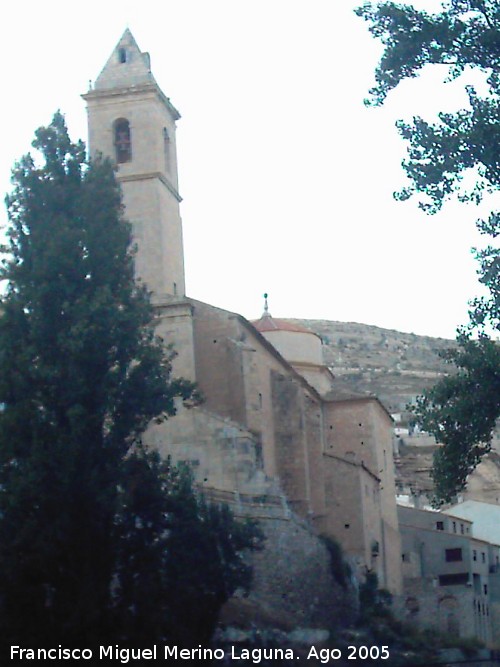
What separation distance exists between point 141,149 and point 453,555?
72.5ft

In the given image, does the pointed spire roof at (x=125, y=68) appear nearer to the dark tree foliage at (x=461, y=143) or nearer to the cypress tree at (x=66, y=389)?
the cypress tree at (x=66, y=389)

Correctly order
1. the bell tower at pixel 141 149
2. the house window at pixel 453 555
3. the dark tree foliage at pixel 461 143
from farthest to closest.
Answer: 1. the house window at pixel 453 555
2. the bell tower at pixel 141 149
3. the dark tree foliage at pixel 461 143

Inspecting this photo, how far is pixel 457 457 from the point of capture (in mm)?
19344

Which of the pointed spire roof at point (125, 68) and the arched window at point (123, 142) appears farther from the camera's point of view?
the pointed spire roof at point (125, 68)

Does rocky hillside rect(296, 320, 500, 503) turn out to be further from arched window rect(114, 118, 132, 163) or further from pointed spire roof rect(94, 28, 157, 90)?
pointed spire roof rect(94, 28, 157, 90)

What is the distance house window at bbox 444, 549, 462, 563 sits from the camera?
5266cm

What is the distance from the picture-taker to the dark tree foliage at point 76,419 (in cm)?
2173

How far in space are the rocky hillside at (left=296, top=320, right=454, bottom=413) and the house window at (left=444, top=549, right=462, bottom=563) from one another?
158 feet

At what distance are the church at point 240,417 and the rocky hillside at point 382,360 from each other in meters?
56.4

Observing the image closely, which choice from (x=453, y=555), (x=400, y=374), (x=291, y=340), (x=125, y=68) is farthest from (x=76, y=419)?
(x=400, y=374)

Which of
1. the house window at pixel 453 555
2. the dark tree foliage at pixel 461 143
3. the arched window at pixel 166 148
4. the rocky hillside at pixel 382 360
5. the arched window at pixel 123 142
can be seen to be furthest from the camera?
the rocky hillside at pixel 382 360

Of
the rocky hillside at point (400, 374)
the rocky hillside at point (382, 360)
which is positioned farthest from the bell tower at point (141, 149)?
the rocky hillside at point (382, 360)

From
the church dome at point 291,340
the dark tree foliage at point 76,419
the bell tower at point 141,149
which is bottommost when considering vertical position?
the dark tree foliage at point 76,419

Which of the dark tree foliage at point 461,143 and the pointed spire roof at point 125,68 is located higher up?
the pointed spire roof at point 125,68
